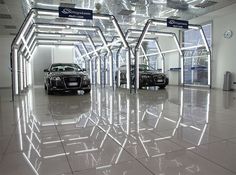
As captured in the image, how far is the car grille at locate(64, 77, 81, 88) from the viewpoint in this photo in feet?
27.8

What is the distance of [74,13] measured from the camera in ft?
27.5

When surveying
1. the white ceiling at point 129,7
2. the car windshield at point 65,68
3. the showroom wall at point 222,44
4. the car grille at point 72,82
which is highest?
the white ceiling at point 129,7

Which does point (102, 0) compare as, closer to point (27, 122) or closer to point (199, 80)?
point (27, 122)

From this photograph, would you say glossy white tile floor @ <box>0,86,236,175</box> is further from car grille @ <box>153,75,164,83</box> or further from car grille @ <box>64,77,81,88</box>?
car grille @ <box>153,75,164,83</box>

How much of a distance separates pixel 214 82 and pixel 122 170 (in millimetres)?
10711

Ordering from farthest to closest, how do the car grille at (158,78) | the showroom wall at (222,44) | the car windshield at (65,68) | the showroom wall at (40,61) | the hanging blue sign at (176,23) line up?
the showroom wall at (40,61) → the car grille at (158,78) → the showroom wall at (222,44) → the car windshield at (65,68) → the hanging blue sign at (176,23)

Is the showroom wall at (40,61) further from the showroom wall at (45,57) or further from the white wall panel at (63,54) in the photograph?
the white wall panel at (63,54)

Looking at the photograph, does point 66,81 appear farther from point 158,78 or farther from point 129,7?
point 158,78

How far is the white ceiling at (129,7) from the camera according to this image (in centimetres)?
891

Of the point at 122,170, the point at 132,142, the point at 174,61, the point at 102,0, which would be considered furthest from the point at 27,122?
the point at 174,61

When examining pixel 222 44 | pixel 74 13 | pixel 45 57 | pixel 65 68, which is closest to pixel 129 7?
pixel 74 13

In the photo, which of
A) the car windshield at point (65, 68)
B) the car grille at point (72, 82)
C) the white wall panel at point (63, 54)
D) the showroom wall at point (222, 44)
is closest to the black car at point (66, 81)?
the car grille at point (72, 82)

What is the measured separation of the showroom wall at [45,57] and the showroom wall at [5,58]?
2935 millimetres

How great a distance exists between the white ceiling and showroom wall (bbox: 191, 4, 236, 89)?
667 mm
